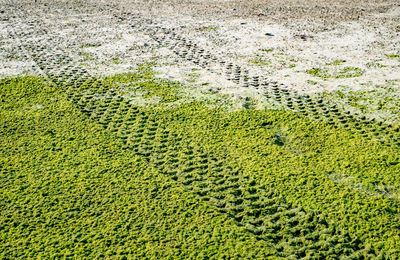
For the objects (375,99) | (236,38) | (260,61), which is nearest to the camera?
(375,99)

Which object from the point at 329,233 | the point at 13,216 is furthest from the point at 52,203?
the point at 329,233

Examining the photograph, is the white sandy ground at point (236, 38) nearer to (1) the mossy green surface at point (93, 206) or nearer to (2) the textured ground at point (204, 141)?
(2) the textured ground at point (204, 141)

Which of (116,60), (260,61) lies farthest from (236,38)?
(116,60)

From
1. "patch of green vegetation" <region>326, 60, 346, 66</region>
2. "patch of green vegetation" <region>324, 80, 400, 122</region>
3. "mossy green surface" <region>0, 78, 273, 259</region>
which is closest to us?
"mossy green surface" <region>0, 78, 273, 259</region>

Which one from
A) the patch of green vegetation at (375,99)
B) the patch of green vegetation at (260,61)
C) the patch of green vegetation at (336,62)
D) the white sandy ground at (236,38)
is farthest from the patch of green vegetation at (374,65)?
the patch of green vegetation at (260,61)

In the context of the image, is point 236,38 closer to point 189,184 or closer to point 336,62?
point 336,62

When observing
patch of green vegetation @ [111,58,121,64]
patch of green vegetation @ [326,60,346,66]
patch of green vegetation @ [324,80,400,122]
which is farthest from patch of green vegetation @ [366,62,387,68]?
patch of green vegetation @ [111,58,121,64]

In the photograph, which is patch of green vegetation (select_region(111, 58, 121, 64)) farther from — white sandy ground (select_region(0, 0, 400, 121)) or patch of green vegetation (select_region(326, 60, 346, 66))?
patch of green vegetation (select_region(326, 60, 346, 66))

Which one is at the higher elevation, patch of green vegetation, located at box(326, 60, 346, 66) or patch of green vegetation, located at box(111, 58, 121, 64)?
patch of green vegetation, located at box(326, 60, 346, 66)
